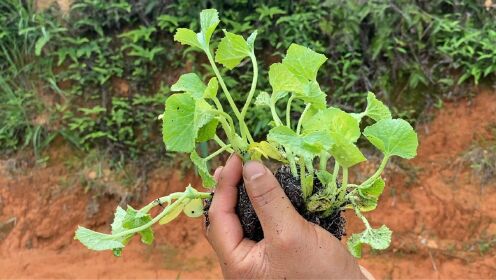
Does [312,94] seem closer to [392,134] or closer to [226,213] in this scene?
[392,134]

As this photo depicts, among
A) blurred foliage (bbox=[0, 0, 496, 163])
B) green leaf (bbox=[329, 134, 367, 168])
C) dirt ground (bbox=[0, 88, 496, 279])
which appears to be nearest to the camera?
green leaf (bbox=[329, 134, 367, 168])

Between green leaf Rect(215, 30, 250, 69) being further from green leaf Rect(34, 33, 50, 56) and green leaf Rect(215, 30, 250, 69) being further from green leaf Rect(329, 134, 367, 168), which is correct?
green leaf Rect(34, 33, 50, 56)

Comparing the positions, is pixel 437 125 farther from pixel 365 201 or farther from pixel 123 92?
pixel 365 201

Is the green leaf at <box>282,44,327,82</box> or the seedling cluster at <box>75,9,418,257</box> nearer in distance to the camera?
the seedling cluster at <box>75,9,418,257</box>

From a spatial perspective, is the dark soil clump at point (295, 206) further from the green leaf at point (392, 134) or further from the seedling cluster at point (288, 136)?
the green leaf at point (392, 134)

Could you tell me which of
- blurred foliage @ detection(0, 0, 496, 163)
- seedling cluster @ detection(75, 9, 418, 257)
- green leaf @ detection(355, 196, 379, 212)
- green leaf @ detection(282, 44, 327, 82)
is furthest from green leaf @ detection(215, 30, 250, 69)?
blurred foliage @ detection(0, 0, 496, 163)

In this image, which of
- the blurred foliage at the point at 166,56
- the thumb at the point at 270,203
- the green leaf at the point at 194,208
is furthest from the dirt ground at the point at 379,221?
the thumb at the point at 270,203
